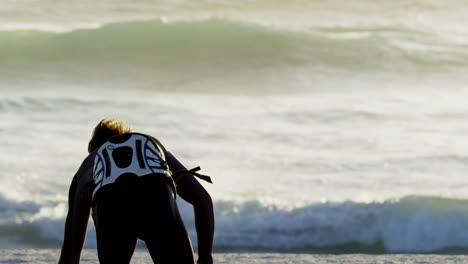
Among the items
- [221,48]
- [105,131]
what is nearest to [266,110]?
[221,48]

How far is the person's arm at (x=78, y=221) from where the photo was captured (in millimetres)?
5199

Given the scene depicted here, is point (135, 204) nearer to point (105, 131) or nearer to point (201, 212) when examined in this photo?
point (201, 212)

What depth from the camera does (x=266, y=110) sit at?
55.9ft

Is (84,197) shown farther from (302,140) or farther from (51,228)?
(302,140)

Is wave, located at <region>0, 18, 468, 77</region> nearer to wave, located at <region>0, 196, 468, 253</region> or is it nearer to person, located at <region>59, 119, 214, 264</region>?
wave, located at <region>0, 196, 468, 253</region>

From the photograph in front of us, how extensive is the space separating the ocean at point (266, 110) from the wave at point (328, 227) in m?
0.02

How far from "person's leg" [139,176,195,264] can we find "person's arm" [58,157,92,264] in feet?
0.68

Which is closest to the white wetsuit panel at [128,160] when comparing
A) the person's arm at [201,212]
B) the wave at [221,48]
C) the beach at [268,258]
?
the person's arm at [201,212]

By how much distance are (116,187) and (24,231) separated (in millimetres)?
5249

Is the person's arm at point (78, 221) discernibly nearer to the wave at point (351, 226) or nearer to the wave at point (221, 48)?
the wave at point (351, 226)

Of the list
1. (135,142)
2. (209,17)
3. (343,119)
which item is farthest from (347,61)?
(135,142)

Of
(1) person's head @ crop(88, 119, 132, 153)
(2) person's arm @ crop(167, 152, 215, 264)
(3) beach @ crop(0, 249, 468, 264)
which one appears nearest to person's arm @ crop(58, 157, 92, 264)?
(1) person's head @ crop(88, 119, 132, 153)

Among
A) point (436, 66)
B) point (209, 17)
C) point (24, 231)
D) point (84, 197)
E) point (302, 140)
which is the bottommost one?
point (84, 197)

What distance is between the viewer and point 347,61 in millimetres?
20938
